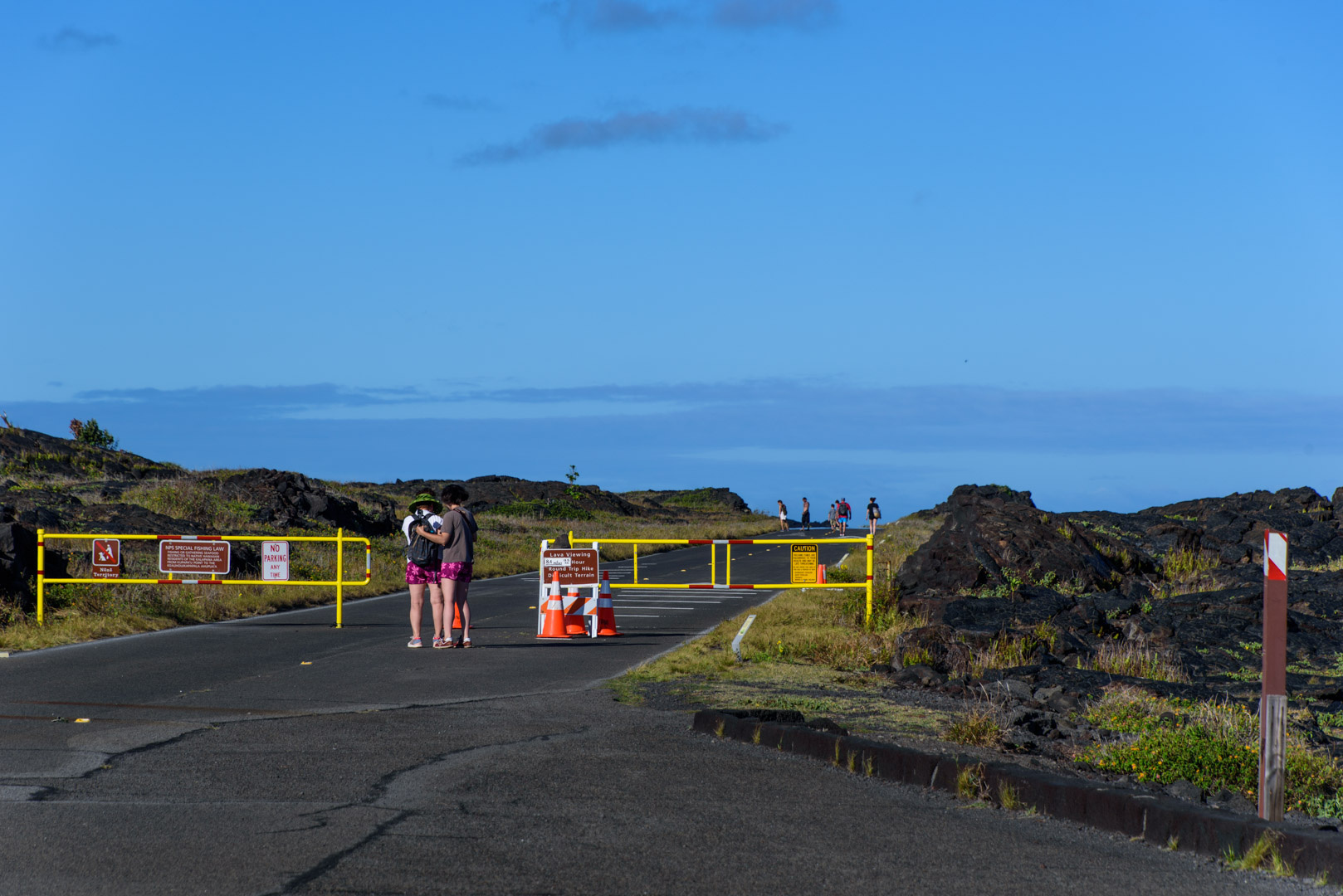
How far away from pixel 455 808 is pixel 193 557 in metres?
13.5

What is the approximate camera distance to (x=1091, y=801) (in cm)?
686

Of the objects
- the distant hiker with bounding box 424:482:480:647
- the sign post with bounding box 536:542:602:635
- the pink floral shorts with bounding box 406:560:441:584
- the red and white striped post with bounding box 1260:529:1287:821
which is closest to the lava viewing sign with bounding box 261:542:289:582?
the sign post with bounding box 536:542:602:635

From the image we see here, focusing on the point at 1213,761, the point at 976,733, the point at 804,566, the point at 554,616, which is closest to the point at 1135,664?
the point at 804,566

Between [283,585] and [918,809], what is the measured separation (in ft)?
62.3

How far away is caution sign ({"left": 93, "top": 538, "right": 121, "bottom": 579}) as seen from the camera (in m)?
18.8

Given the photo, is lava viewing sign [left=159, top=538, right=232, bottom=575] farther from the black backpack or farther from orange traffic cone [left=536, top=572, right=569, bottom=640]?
orange traffic cone [left=536, top=572, right=569, bottom=640]

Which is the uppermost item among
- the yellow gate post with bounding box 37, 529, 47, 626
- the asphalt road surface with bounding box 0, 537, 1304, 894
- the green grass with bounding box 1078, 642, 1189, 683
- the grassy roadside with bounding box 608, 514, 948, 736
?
the yellow gate post with bounding box 37, 529, 47, 626

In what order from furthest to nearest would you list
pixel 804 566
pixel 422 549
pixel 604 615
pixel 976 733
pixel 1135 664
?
pixel 804 566 < pixel 604 615 < pixel 422 549 < pixel 1135 664 < pixel 976 733

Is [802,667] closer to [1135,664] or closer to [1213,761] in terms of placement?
[1135,664]

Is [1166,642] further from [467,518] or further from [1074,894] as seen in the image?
[1074,894]

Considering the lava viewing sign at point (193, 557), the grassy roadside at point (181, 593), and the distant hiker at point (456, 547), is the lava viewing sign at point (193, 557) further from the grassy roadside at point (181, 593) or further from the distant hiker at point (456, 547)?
the distant hiker at point (456, 547)

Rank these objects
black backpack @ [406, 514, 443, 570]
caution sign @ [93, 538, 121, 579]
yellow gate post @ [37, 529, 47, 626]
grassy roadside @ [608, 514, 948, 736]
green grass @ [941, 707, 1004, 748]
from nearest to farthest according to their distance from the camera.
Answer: green grass @ [941, 707, 1004, 748], grassy roadside @ [608, 514, 948, 736], black backpack @ [406, 514, 443, 570], yellow gate post @ [37, 529, 47, 626], caution sign @ [93, 538, 121, 579]

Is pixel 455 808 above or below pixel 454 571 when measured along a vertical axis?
below

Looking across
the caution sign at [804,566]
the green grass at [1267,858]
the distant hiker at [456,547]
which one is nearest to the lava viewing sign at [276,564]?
the distant hiker at [456,547]
